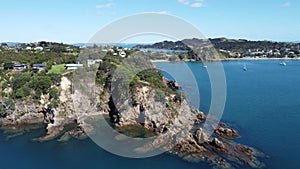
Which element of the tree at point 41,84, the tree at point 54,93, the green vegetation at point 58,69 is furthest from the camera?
the green vegetation at point 58,69

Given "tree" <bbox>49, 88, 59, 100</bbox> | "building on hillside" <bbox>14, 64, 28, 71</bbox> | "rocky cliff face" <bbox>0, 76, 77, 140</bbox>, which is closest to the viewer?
"rocky cliff face" <bbox>0, 76, 77, 140</bbox>

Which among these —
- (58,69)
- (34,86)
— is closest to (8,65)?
(58,69)

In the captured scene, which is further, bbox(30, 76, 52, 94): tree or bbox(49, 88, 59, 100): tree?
bbox(30, 76, 52, 94): tree

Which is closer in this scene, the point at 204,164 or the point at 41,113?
the point at 204,164

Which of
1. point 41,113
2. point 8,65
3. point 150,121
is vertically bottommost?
point 41,113

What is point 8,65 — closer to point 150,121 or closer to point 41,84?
point 41,84

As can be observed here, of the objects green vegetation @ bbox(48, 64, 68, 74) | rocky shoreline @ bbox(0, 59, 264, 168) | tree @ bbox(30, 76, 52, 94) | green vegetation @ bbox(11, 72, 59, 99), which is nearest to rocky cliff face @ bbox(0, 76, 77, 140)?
rocky shoreline @ bbox(0, 59, 264, 168)

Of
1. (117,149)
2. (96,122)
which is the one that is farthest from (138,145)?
(96,122)

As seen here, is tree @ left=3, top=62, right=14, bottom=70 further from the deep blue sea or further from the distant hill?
the distant hill

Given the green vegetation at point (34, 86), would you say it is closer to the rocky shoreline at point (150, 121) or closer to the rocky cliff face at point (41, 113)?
the rocky cliff face at point (41, 113)


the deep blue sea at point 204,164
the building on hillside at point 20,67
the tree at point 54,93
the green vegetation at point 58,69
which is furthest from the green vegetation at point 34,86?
the deep blue sea at point 204,164

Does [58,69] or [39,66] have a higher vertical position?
[39,66]

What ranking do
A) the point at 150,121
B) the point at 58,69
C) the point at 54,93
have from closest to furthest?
the point at 150,121, the point at 54,93, the point at 58,69
